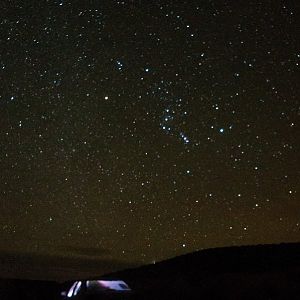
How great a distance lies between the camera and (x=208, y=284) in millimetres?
13539

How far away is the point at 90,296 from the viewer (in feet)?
41.5

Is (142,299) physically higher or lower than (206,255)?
lower

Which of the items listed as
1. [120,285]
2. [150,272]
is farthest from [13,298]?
[120,285]

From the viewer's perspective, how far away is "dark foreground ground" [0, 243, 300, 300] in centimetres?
1226

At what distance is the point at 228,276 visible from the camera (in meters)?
13.5

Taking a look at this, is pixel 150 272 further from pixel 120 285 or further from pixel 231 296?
pixel 231 296

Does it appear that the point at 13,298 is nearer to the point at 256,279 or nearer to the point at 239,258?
the point at 239,258

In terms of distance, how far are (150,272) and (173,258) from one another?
3.73 meters

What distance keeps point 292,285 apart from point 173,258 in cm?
994

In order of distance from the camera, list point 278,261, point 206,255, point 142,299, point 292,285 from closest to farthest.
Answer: point 292,285 → point 142,299 → point 278,261 → point 206,255

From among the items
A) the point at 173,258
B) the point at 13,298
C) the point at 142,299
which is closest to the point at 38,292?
the point at 13,298

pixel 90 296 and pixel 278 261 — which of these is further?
pixel 278 261

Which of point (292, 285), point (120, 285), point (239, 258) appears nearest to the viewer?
point (292, 285)

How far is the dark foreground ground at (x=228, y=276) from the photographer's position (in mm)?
12258
